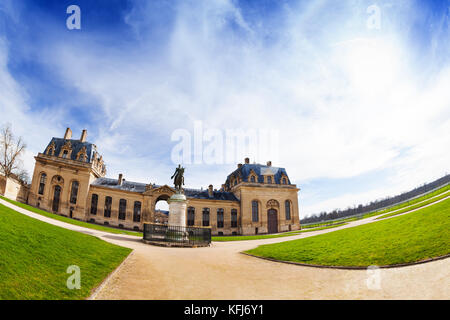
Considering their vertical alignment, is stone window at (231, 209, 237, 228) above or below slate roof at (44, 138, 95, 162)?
below

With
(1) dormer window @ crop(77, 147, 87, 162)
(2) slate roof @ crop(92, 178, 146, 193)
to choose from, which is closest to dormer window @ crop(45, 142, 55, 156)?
(1) dormer window @ crop(77, 147, 87, 162)

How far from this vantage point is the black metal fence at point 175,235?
18.8 meters

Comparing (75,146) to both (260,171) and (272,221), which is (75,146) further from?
(272,221)

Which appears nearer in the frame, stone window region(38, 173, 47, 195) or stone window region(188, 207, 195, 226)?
stone window region(38, 173, 47, 195)

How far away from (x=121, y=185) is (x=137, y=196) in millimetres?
4560

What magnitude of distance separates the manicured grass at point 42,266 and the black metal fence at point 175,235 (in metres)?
9.70

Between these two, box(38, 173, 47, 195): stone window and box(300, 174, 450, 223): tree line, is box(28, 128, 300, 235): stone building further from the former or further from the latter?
box(300, 174, 450, 223): tree line

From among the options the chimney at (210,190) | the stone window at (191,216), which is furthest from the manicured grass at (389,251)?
the chimney at (210,190)

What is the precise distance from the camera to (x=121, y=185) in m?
46.8

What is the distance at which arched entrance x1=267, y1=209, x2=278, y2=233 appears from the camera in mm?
49694

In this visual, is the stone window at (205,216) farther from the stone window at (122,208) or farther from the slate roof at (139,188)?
the stone window at (122,208)

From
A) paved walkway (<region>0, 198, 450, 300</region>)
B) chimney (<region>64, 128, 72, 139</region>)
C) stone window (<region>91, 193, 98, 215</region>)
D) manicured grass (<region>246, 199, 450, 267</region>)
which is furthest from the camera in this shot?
chimney (<region>64, 128, 72, 139</region>)

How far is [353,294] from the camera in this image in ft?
19.5
